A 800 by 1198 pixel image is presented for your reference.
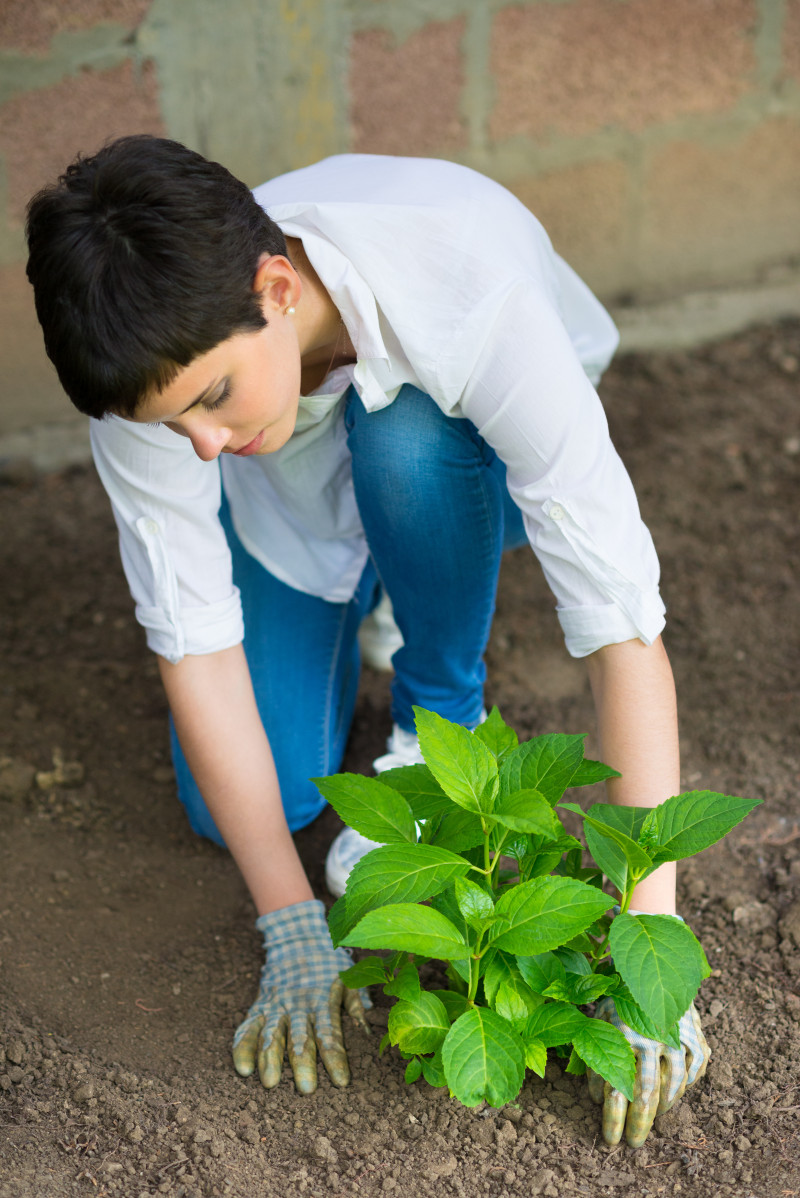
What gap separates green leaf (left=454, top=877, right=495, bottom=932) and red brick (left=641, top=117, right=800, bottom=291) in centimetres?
221

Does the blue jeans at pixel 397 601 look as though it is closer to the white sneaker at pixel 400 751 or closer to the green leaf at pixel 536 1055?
the white sneaker at pixel 400 751

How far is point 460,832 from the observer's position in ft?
4.28

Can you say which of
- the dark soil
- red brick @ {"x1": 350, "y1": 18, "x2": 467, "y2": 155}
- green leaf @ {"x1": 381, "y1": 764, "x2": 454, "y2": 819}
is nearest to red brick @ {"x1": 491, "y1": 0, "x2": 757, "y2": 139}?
red brick @ {"x1": 350, "y1": 18, "x2": 467, "y2": 155}

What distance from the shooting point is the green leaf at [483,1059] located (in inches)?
45.9

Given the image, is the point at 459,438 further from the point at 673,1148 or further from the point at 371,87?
the point at 371,87

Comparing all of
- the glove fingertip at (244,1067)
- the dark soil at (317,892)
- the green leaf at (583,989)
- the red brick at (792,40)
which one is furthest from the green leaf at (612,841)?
the red brick at (792,40)

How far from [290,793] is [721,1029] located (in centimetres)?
79

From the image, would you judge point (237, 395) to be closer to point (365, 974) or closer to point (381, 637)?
point (365, 974)

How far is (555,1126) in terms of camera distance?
1.38 m

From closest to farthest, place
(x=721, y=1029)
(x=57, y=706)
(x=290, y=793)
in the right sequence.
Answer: (x=721, y=1029) < (x=290, y=793) < (x=57, y=706)

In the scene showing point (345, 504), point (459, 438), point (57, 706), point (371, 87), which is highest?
point (371, 87)

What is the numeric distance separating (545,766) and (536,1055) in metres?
0.32

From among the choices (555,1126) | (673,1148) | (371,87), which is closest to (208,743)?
(555,1126)

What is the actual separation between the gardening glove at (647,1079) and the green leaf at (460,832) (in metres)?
0.28
